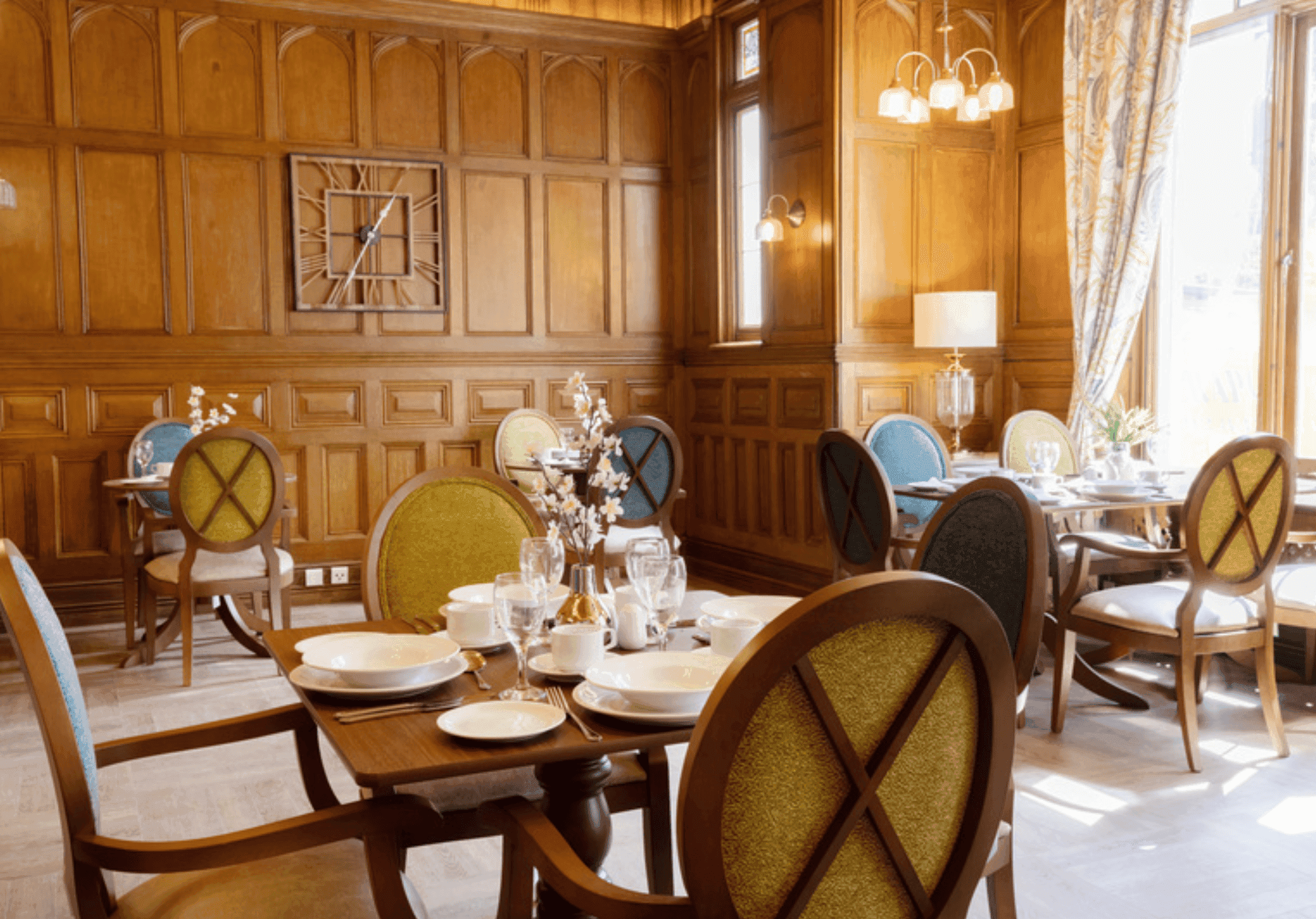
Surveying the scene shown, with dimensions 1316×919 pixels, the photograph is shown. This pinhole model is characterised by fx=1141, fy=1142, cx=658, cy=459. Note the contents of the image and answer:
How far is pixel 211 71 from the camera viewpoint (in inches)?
242

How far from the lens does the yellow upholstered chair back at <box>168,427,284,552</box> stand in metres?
4.57

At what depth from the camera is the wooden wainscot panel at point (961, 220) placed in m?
6.04

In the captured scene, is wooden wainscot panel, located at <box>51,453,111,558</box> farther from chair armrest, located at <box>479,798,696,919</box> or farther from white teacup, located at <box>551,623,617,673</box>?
chair armrest, located at <box>479,798,696,919</box>

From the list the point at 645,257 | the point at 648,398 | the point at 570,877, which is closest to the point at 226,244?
the point at 645,257

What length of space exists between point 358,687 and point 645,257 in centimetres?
570

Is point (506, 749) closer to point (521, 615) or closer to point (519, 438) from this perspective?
point (521, 615)

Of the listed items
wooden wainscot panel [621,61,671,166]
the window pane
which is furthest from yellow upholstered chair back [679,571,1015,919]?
wooden wainscot panel [621,61,671,166]

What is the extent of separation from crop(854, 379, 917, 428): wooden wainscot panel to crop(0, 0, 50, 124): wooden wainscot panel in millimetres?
4421

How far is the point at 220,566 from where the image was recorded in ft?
15.7

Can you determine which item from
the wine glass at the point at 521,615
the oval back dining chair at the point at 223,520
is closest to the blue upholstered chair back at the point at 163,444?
the oval back dining chair at the point at 223,520

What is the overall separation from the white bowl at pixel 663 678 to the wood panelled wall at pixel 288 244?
494 cm

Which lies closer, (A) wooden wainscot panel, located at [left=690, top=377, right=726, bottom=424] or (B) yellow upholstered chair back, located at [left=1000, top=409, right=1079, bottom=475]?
(B) yellow upholstered chair back, located at [left=1000, top=409, right=1079, bottom=475]

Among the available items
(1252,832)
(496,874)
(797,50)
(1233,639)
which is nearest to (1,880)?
(496,874)

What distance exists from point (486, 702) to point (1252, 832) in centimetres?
236
